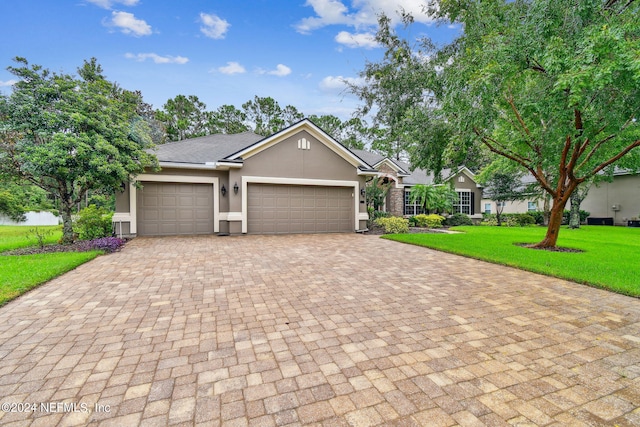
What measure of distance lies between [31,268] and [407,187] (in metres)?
18.6

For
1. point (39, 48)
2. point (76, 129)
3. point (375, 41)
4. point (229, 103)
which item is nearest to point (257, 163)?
point (76, 129)

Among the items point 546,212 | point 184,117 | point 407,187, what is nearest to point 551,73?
point 407,187

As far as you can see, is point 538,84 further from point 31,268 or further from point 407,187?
point 407,187

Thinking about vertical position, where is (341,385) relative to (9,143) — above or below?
below

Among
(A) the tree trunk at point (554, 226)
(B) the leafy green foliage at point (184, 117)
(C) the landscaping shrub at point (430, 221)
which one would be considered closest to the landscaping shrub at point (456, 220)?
(C) the landscaping shrub at point (430, 221)

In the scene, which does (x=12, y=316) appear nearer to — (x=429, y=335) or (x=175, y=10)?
(x=429, y=335)

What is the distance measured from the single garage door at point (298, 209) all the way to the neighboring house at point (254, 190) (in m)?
0.04

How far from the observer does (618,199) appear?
18.6 metres

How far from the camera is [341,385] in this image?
2.22m

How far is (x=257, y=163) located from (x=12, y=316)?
9210mm

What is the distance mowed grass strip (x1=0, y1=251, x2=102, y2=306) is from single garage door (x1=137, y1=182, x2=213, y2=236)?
4.12 m

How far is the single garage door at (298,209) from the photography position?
1226 centimetres

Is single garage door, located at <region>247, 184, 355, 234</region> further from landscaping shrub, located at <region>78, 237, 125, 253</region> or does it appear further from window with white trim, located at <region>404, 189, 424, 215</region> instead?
window with white trim, located at <region>404, 189, 424, 215</region>

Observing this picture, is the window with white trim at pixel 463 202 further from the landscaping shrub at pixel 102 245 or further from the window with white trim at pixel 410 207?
the landscaping shrub at pixel 102 245
